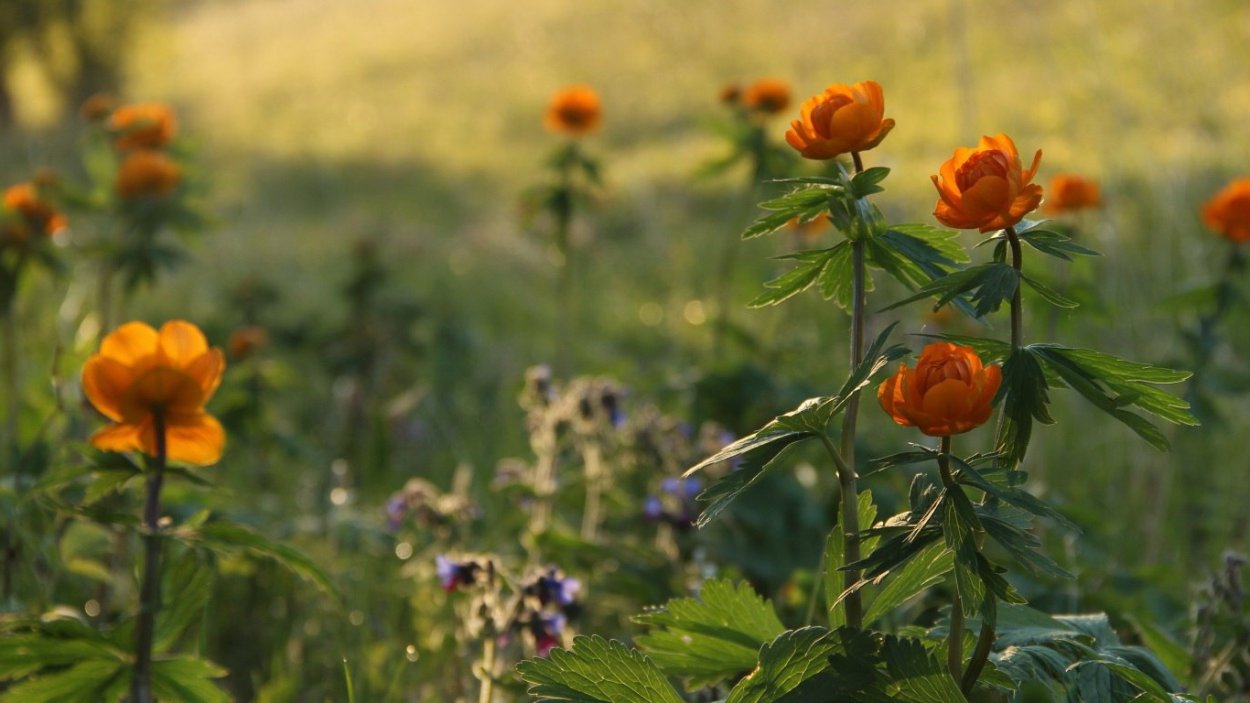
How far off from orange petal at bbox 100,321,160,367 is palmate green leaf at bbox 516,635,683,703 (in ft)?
1.68

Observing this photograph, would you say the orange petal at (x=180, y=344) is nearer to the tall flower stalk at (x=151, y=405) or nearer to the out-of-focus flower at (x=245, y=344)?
the tall flower stalk at (x=151, y=405)

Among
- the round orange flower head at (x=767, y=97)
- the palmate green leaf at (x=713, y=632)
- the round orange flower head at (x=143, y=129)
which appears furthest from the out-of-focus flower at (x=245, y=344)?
the palmate green leaf at (x=713, y=632)

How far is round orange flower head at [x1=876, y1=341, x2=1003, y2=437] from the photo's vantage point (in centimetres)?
98

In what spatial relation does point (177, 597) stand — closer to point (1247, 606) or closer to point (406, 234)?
point (1247, 606)

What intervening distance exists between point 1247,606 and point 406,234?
5.50 meters

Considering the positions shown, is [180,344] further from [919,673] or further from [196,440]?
[919,673]

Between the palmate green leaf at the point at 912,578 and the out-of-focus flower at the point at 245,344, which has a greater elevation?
the out-of-focus flower at the point at 245,344

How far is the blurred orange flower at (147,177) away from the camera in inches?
92.4

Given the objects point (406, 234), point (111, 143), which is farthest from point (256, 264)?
point (111, 143)

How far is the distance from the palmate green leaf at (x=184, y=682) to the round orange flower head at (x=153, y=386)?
0.22 m

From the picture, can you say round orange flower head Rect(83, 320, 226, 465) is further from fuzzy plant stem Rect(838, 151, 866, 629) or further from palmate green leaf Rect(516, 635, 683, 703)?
fuzzy plant stem Rect(838, 151, 866, 629)

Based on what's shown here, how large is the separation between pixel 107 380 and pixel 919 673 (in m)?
0.83

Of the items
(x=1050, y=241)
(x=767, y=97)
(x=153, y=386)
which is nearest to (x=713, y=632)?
(x=1050, y=241)

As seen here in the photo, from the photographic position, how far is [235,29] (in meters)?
20.8
